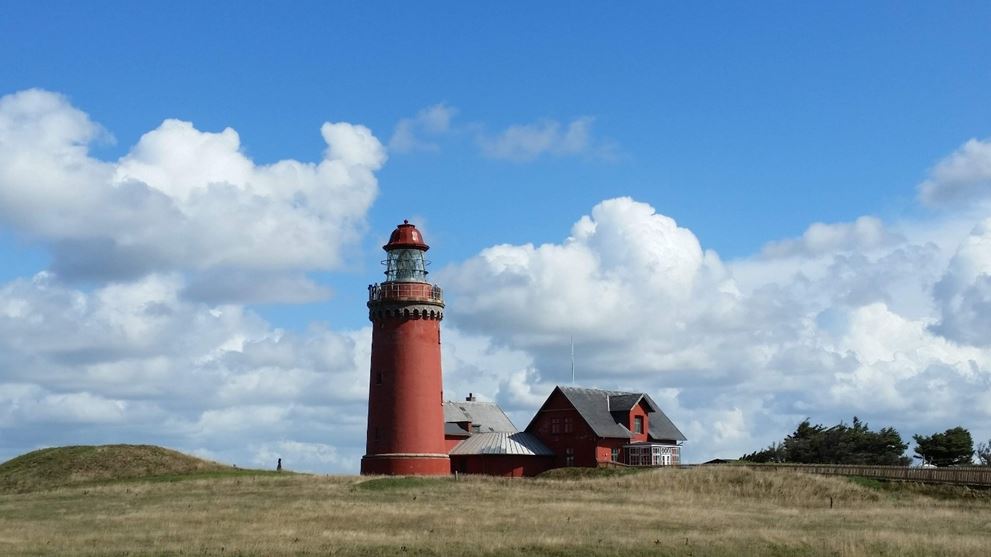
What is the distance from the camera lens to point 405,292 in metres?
67.0

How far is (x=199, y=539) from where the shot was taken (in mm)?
32125

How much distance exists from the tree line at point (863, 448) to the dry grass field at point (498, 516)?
29915 millimetres

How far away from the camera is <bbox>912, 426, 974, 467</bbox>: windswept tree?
278ft

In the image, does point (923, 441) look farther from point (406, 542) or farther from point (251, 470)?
point (406, 542)

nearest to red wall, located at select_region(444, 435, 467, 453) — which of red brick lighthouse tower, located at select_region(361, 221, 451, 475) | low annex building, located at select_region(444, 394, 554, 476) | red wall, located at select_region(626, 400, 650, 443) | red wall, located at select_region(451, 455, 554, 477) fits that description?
low annex building, located at select_region(444, 394, 554, 476)

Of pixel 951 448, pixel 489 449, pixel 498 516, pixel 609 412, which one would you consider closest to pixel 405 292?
pixel 489 449

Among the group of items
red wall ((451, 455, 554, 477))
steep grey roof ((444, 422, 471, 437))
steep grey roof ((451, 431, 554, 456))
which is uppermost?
steep grey roof ((444, 422, 471, 437))

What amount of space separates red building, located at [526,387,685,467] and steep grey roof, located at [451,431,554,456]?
1.15 meters

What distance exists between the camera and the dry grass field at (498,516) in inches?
1189

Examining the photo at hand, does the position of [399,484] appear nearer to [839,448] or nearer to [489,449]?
[489,449]

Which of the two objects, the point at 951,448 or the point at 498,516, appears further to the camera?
the point at 951,448

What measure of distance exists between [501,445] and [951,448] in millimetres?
36831

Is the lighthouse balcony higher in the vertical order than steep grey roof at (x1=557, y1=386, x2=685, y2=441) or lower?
higher

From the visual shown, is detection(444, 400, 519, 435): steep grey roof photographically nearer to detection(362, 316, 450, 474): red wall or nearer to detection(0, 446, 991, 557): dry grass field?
detection(362, 316, 450, 474): red wall
